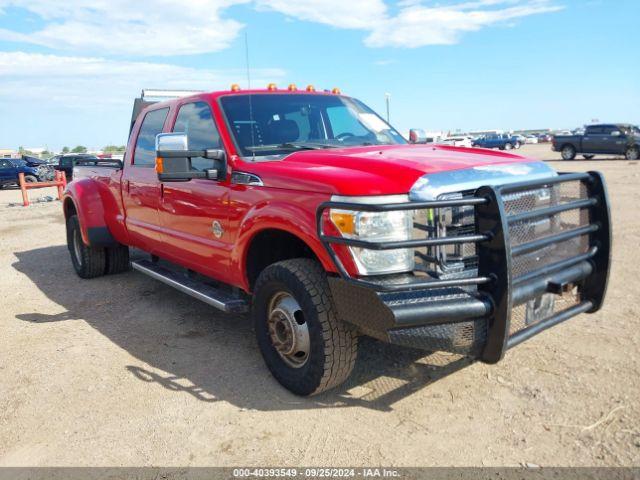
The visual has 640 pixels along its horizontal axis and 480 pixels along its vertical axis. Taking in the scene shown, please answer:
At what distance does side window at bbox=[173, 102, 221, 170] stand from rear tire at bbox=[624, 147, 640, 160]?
25.2 metres

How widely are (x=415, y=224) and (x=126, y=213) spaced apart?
3756 mm

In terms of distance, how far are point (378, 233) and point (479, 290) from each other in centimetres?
60

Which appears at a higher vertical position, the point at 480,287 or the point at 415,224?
the point at 415,224

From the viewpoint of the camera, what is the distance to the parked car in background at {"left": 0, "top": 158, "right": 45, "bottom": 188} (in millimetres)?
23734

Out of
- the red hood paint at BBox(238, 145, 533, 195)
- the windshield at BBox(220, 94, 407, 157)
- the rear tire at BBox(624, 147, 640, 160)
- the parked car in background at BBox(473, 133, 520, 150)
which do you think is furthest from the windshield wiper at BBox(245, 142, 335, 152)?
the parked car in background at BBox(473, 133, 520, 150)

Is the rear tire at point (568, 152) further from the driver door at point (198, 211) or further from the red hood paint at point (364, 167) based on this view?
the driver door at point (198, 211)

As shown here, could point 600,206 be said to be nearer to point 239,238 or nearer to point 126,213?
point 239,238

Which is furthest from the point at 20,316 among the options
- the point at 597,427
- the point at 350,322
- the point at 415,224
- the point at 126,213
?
the point at 597,427

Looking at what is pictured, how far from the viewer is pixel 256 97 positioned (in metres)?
4.27

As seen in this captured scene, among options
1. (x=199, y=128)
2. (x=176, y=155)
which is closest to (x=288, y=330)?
(x=176, y=155)

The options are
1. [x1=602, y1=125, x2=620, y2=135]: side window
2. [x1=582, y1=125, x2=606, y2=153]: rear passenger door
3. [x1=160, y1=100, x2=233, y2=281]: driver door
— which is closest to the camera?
[x1=160, y1=100, x2=233, y2=281]: driver door

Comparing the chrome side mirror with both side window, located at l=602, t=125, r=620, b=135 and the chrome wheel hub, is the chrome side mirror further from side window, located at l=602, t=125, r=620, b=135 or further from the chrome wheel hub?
side window, located at l=602, t=125, r=620, b=135

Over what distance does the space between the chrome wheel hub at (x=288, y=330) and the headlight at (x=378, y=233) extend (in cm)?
63

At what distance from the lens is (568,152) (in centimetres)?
2633
